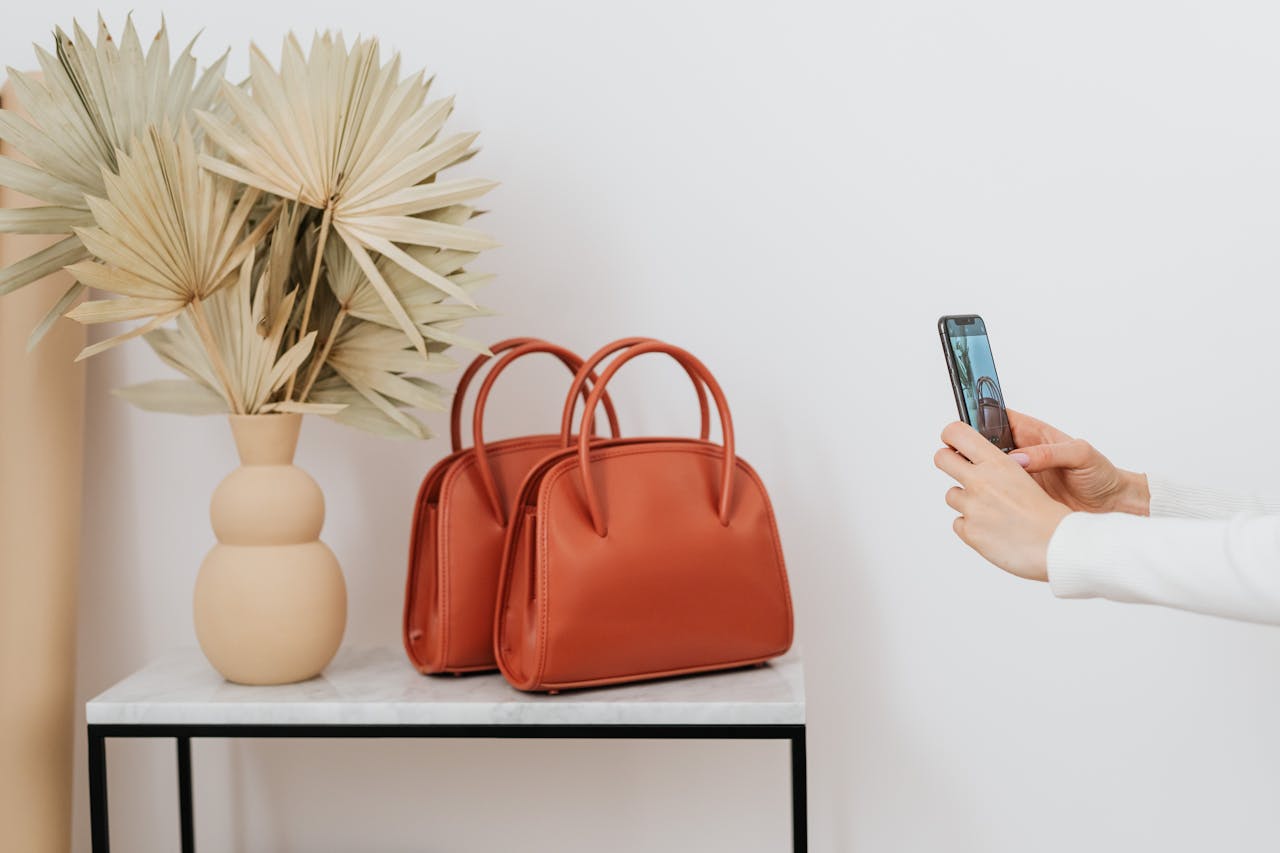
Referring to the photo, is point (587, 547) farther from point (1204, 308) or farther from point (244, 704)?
point (1204, 308)

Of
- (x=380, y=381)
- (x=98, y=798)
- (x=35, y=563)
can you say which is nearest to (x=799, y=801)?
(x=380, y=381)

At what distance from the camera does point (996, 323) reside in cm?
168

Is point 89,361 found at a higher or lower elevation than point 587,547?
higher

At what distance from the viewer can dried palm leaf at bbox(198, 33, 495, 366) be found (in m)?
1.32

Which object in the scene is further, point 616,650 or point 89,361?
point 89,361

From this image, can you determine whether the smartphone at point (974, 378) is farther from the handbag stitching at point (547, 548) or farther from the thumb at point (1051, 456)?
the handbag stitching at point (547, 548)

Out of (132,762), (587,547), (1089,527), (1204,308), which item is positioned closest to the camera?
(1089,527)

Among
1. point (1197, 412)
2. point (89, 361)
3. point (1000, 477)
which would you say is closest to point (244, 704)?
point (89, 361)

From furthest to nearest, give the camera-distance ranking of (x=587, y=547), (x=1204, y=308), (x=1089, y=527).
→ (x=1204, y=308)
(x=587, y=547)
(x=1089, y=527)

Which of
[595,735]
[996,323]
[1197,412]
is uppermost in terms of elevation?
[996,323]

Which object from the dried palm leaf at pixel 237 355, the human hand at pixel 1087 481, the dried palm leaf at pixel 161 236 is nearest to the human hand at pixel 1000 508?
the human hand at pixel 1087 481

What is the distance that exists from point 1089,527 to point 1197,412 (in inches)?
30.4

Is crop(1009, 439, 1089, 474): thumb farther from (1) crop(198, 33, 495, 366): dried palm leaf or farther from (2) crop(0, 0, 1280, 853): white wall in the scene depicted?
(1) crop(198, 33, 495, 366): dried palm leaf

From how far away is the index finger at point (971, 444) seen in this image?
109 cm
